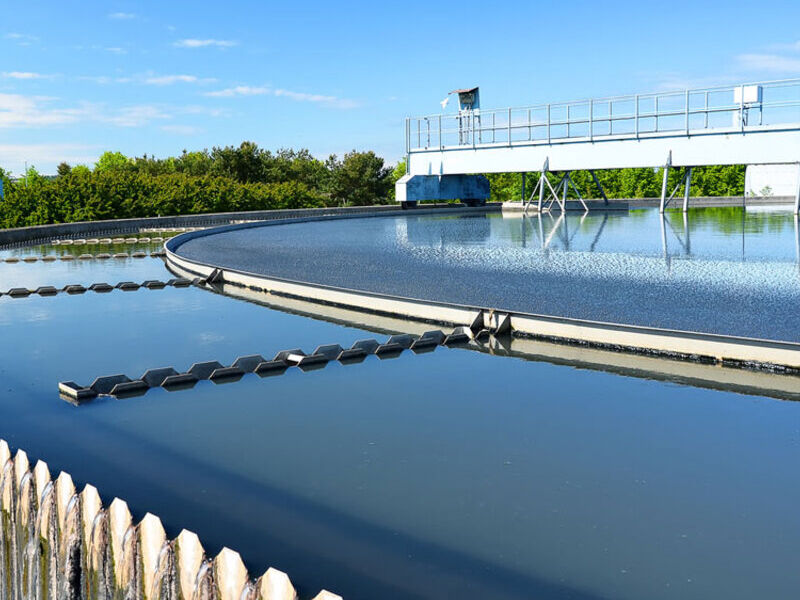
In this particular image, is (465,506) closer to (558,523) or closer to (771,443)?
(558,523)

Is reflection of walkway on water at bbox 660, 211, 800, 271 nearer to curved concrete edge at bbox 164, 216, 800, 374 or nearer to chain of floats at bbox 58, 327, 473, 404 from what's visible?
curved concrete edge at bbox 164, 216, 800, 374

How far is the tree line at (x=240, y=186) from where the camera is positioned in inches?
1624

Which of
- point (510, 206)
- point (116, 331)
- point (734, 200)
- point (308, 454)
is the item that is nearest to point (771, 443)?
point (308, 454)

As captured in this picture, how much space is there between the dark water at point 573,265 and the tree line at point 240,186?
11.8m

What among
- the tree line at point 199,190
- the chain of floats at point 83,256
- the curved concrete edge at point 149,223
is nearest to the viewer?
the chain of floats at point 83,256

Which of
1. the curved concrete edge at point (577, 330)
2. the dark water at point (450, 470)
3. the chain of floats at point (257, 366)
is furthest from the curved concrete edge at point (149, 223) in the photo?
the chain of floats at point (257, 366)

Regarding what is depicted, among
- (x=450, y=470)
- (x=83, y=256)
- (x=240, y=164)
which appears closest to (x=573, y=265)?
(x=450, y=470)

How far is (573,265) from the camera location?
19.9m

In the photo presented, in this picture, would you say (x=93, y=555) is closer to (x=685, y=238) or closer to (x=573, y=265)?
(x=573, y=265)

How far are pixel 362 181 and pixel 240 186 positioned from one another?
1342 cm

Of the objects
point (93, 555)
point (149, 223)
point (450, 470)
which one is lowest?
point (450, 470)

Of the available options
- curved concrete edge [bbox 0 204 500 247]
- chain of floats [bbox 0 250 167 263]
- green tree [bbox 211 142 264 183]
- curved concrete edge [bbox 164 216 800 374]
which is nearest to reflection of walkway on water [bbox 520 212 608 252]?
curved concrete edge [bbox 0 204 500 247]

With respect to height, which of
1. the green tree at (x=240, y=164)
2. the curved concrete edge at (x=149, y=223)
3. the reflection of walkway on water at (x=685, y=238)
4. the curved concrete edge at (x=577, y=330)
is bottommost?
the curved concrete edge at (x=577, y=330)

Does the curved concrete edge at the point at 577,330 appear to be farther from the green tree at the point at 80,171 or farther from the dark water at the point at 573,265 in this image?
the green tree at the point at 80,171
